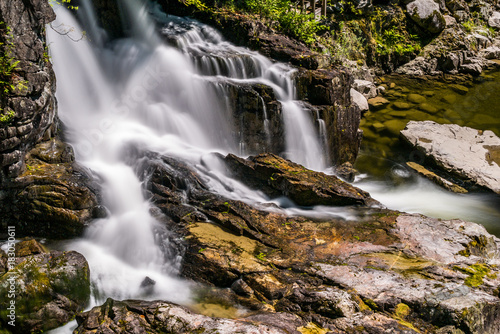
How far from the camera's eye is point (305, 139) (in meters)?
9.84

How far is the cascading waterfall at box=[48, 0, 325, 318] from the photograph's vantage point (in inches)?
330

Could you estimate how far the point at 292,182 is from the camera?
24.9ft

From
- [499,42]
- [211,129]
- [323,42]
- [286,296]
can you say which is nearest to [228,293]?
[286,296]

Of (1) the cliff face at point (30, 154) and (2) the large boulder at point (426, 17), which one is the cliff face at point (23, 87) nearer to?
(1) the cliff face at point (30, 154)

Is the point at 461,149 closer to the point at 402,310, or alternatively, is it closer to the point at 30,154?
the point at 402,310

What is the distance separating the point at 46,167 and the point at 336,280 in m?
5.07

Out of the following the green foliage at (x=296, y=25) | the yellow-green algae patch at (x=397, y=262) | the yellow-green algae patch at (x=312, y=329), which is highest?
the green foliage at (x=296, y=25)

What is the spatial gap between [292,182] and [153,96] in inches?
178

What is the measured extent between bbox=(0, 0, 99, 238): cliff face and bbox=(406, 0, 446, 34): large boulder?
15.1m

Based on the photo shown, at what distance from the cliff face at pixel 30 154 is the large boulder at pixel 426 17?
595 inches

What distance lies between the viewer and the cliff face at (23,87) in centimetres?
611

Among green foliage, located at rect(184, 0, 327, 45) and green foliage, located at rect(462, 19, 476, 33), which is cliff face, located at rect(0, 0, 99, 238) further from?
green foliage, located at rect(462, 19, 476, 33)

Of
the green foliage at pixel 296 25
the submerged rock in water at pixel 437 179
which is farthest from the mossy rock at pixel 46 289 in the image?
the green foliage at pixel 296 25

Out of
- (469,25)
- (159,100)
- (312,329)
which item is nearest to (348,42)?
(469,25)
